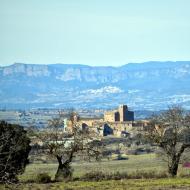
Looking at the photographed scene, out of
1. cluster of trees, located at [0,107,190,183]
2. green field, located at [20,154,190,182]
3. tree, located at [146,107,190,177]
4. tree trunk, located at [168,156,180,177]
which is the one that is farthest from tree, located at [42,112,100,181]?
green field, located at [20,154,190,182]

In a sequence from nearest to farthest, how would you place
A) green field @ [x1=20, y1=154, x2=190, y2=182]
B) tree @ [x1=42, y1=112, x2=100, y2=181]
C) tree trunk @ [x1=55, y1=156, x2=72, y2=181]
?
tree trunk @ [x1=55, y1=156, x2=72, y2=181]
tree @ [x1=42, y1=112, x2=100, y2=181]
green field @ [x1=20, y1=154, x2=190, y2=182]

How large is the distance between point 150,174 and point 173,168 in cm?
256

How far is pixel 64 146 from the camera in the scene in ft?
163

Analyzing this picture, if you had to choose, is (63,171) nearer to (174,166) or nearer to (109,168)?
(174,166)

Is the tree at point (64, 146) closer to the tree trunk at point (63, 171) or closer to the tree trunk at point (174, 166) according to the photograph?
the tree trunk at point (63, 171)

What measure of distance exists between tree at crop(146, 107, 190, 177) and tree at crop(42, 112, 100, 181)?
17.0 ft

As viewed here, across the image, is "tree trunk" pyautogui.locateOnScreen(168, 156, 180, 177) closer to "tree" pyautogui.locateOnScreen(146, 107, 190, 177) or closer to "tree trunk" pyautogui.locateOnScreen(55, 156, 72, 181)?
"tree" pyautogui.locateOnScreen(146, 107, 190, 177)

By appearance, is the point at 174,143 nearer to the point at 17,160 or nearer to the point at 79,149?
the point at 79,149

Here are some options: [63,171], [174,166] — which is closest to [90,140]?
[63,171]

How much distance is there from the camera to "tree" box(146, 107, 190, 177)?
A: 4931 centimetres

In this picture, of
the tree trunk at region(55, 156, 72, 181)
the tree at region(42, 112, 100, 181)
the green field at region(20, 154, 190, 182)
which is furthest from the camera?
the green field at region(20, 154, 190, 182)

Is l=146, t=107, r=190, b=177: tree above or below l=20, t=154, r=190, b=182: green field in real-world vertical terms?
above

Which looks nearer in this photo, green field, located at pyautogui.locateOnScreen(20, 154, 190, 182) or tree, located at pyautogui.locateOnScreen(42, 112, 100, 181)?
tree, located at pyautogui.locateOnScreen(42, 112, 100, 181)

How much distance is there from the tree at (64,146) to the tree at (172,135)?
518 cm
